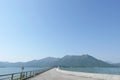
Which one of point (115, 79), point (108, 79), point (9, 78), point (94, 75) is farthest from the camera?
point (94, 75)

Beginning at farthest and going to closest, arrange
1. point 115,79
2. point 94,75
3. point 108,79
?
point 94,75, point 108,79, point 115,79

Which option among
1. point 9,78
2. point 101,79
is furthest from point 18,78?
point 101,79

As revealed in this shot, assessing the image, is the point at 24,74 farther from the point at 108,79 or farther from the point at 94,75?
the point at 108,79

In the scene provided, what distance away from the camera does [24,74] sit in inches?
1043

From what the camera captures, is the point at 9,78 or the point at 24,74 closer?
the point at 9,78

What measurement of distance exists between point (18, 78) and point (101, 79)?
33.8ft

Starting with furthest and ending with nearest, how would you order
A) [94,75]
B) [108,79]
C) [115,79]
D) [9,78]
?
[94,75]
[108,79]
[115,79]
[9,78]

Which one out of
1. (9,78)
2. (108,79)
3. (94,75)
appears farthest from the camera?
(94,75)

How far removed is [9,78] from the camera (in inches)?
732

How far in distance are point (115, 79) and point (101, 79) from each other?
2.52 meters

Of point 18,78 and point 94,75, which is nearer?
point 18,78

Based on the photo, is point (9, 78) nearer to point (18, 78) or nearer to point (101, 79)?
point (18, 78)

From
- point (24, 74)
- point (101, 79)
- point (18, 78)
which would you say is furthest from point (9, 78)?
point (101, 79)

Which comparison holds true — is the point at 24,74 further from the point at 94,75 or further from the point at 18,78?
the point at 94,75
